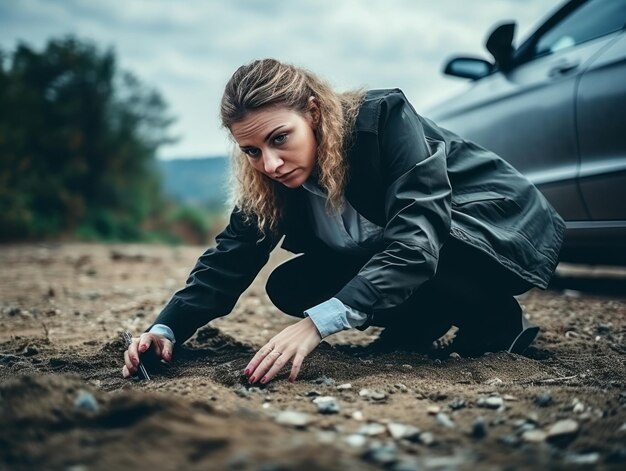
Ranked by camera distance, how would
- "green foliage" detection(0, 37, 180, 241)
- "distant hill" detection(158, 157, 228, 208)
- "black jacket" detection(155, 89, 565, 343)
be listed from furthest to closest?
"distant hill" detection(158, 157, 228, 208) < "green foliage" detection(0, 37, 180, 241) < "black jacket" detection(155, 89, 565, 343)

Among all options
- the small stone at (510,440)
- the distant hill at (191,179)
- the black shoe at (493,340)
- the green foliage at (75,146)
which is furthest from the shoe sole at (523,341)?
the distant hill at (191,179)

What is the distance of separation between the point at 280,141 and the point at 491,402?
3.65ft

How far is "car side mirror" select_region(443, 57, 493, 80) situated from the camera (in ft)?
12.2

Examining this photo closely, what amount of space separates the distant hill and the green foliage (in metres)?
1.03

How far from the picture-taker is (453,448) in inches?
53.2

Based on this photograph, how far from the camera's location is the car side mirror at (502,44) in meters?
3.35

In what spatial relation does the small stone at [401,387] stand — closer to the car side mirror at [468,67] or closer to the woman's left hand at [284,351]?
the woman's left hand at [284,351]

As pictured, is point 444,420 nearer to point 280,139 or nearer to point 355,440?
point 355,440

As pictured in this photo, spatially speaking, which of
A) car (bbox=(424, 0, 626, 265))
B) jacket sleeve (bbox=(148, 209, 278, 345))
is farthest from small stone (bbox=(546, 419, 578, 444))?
car (bbox=(424, 0, 626, 265))

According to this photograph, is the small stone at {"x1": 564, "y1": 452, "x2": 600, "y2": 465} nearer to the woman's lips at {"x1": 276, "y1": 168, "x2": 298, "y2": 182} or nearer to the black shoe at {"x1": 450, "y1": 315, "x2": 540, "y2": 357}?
the black shoe at {"x1": 450, "y1": 315, "x2": 540, "y2": 357}

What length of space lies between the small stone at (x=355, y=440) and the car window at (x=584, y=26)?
2.46 metres

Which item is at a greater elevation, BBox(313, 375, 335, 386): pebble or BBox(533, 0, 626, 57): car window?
BBox(533, 0, 626, 57): car window

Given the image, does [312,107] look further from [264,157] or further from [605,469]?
[605,469]

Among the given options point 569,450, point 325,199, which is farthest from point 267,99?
point 569,450
